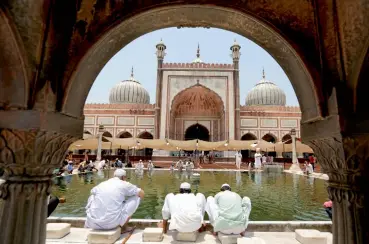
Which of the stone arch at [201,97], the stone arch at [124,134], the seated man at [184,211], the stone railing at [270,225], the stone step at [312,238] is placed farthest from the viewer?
the stone arch at [124,134]

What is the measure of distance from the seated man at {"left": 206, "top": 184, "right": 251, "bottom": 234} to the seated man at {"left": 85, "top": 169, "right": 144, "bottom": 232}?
1.07 meters

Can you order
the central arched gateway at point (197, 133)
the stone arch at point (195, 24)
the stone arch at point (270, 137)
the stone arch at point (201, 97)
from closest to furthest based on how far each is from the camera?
the stone arch at point (195, 24) < the stone arch at point (201, 97) < the stone arch at point (270, 137) < the central arched gateway at point (197, 133)

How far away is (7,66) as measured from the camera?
185 cm

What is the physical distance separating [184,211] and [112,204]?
94 centimetres

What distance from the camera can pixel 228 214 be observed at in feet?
11.1

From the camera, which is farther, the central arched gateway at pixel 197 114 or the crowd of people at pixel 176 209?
the central arched gateway at pixel 197 114

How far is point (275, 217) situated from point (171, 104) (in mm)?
22671

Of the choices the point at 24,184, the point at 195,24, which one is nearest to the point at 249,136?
the point at 195,24

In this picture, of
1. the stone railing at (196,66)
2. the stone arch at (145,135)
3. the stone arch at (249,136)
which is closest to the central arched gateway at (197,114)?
the stone railing at (196,66)

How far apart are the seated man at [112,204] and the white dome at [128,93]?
30258 mm

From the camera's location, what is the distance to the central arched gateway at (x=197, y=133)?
30.6 meters

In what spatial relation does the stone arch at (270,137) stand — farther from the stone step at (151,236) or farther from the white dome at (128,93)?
the stone step at (151,236)

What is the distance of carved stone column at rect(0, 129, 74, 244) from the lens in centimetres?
182

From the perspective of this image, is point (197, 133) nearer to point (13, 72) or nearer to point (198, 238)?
point (198, 238)
